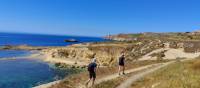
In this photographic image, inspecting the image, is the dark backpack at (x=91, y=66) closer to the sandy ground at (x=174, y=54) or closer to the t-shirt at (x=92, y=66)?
the t-shirt at (x=92, y=66)

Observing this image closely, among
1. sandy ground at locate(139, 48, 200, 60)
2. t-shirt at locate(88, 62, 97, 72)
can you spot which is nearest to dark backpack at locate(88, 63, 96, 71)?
t-shirt at locate(88, 62, 97, 72)

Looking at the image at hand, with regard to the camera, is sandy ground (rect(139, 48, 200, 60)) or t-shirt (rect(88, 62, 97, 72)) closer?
t-shirt (rect(88, 62, 97, 72))

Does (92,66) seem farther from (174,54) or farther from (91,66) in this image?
(174,54)

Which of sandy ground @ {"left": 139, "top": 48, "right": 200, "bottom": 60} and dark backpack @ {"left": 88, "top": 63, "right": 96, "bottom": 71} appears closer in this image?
dark backpack @ {"left": 88, "top": 63, "right": 96, "bottom": 71}

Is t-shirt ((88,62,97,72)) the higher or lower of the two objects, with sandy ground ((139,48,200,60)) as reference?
higher

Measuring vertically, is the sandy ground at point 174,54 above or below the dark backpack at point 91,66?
below

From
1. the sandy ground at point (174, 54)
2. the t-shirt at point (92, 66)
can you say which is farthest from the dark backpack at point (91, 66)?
the sandy ground at point (174, 54)

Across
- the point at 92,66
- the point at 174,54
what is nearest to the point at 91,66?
the point at 92,66

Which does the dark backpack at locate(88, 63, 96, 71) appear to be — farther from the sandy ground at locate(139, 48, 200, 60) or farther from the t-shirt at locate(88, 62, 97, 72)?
the sandy ground at locate(139, 48, 200, 60)

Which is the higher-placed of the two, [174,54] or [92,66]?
[92,66]

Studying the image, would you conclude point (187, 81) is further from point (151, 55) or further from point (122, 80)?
point (151, 55)

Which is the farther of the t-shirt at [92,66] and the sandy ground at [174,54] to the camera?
the sandy ground at [174,54]

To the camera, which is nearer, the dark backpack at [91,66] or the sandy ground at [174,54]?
the dark backpack at [91,66]

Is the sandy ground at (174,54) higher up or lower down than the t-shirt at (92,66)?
lower down
